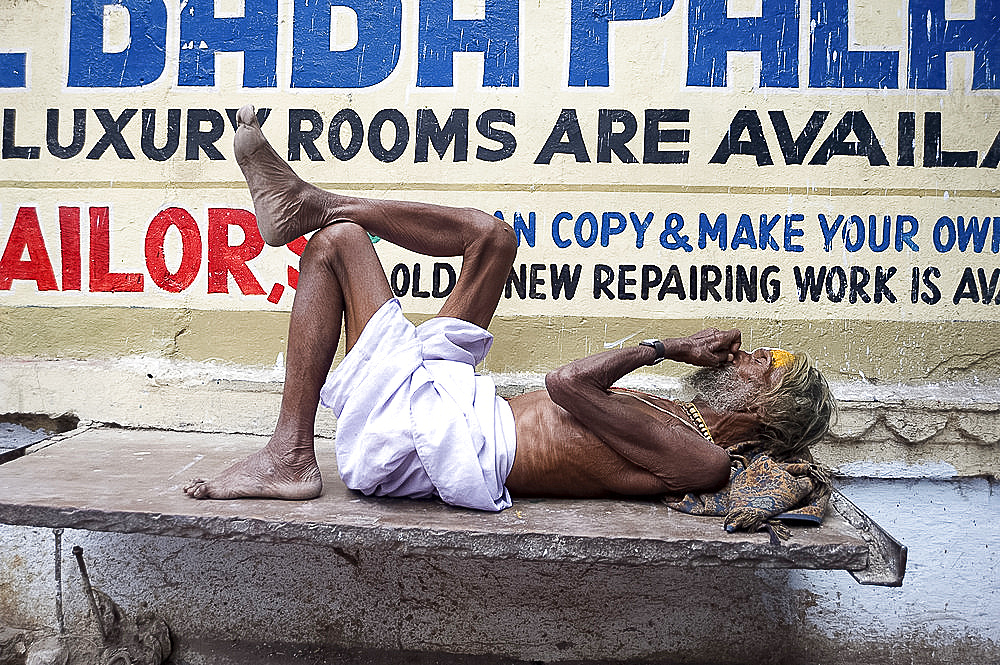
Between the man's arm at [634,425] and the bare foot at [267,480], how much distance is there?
77 cm

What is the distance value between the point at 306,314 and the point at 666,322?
1.46 meters

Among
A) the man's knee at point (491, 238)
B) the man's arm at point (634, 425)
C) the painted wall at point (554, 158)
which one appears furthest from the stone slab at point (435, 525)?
the painted wall at point (554, 158)

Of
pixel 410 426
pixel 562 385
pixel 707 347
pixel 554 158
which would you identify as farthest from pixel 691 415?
pixel 554 158

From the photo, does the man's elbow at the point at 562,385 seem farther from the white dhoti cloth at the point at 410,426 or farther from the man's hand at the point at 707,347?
the man's hand at the point at 707,347

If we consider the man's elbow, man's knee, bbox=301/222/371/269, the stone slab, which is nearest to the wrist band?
the man's elbow

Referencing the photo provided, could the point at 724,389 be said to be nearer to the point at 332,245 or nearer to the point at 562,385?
the point at 562,385

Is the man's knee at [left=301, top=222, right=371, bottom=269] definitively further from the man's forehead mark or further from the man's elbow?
the man's forehead mark

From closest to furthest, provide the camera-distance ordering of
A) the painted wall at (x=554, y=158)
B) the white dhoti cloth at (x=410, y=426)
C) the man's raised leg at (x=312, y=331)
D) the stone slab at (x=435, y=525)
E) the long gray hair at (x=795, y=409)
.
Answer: the stone slab at (x=435, y=525) → the white dhoti cloth at (x=410, y=426) → the man's raised leg at (x=312, y=331) → the long gray hair at (x=795, y=409) → the painted wall at (x=554, y=158)

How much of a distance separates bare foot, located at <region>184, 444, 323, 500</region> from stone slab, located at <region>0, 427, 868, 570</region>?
3 cm

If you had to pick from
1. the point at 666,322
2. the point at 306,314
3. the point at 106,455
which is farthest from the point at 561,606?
the point at 106,455

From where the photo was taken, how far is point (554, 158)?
3.38 metres

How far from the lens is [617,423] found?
2.49m

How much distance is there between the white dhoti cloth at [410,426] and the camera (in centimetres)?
245

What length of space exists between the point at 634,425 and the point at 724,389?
0.41 metres
